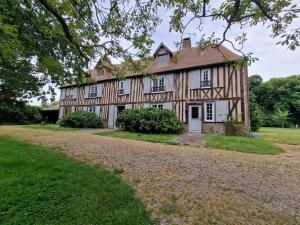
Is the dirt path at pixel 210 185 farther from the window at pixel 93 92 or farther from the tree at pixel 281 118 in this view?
the tree at pixel 281 118

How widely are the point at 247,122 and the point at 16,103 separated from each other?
2327cm

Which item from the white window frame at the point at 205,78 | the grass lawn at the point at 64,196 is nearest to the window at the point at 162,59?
the white window frame at the point at 205,78

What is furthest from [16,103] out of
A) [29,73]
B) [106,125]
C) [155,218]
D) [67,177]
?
[155,218]

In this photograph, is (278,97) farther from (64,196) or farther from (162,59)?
(64,196)

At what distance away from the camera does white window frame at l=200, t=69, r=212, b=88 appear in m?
13.0

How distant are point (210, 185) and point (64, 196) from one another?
2718 millimetres

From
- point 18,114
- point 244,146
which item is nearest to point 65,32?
point 244,146

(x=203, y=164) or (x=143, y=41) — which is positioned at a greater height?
(x=143, y=41)

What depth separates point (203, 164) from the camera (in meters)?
5.55

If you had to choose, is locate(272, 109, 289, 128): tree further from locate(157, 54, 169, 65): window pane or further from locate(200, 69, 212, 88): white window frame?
locate(157, 54, 169, 65): window pane

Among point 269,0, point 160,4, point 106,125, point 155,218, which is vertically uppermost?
point 160,4

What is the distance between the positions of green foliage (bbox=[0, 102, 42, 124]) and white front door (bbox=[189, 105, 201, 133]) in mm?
19029

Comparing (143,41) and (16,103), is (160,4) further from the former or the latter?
(16,103)

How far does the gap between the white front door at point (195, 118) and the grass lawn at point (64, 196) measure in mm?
9622
